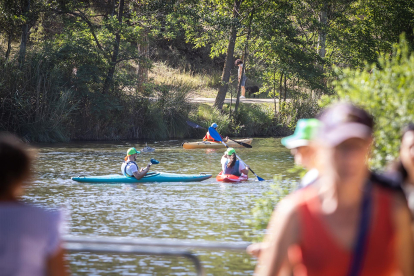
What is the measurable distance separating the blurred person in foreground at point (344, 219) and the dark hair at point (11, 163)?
3.26 feet

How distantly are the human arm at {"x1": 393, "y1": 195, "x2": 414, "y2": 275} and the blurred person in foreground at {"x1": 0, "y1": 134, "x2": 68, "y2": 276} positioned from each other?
1.22 m

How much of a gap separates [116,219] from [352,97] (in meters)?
6.14

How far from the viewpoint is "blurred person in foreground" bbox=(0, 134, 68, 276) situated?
6.77 feet

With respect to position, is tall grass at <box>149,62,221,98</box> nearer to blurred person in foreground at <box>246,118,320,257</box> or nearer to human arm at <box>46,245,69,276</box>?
blurred person in foreground at <box>246,118,320,257</box>

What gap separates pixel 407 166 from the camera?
2.73m

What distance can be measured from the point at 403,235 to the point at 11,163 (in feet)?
4.68

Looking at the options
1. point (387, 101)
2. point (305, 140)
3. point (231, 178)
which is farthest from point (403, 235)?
point (231, 178)

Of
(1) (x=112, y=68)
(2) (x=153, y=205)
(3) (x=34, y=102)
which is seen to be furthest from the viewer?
(1) (x=112, y=68)

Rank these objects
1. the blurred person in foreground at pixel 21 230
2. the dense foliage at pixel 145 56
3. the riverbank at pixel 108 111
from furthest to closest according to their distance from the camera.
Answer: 1. the dense foliage at pixel 145 56
2. the riverbank at pixel 108 111
3. the blurred person in foreground at pixel 21 230

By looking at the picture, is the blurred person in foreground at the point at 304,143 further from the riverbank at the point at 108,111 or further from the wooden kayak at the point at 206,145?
the riverbank at the point at 108,111

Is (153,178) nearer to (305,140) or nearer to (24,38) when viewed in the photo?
(305,140)

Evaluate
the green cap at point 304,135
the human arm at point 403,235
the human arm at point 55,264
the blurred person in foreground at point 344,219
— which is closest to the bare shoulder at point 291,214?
the blurred person in foreground at point 344,219

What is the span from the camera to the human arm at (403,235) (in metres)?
1.83

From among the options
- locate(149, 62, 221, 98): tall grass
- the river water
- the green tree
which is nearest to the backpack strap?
the green tree
